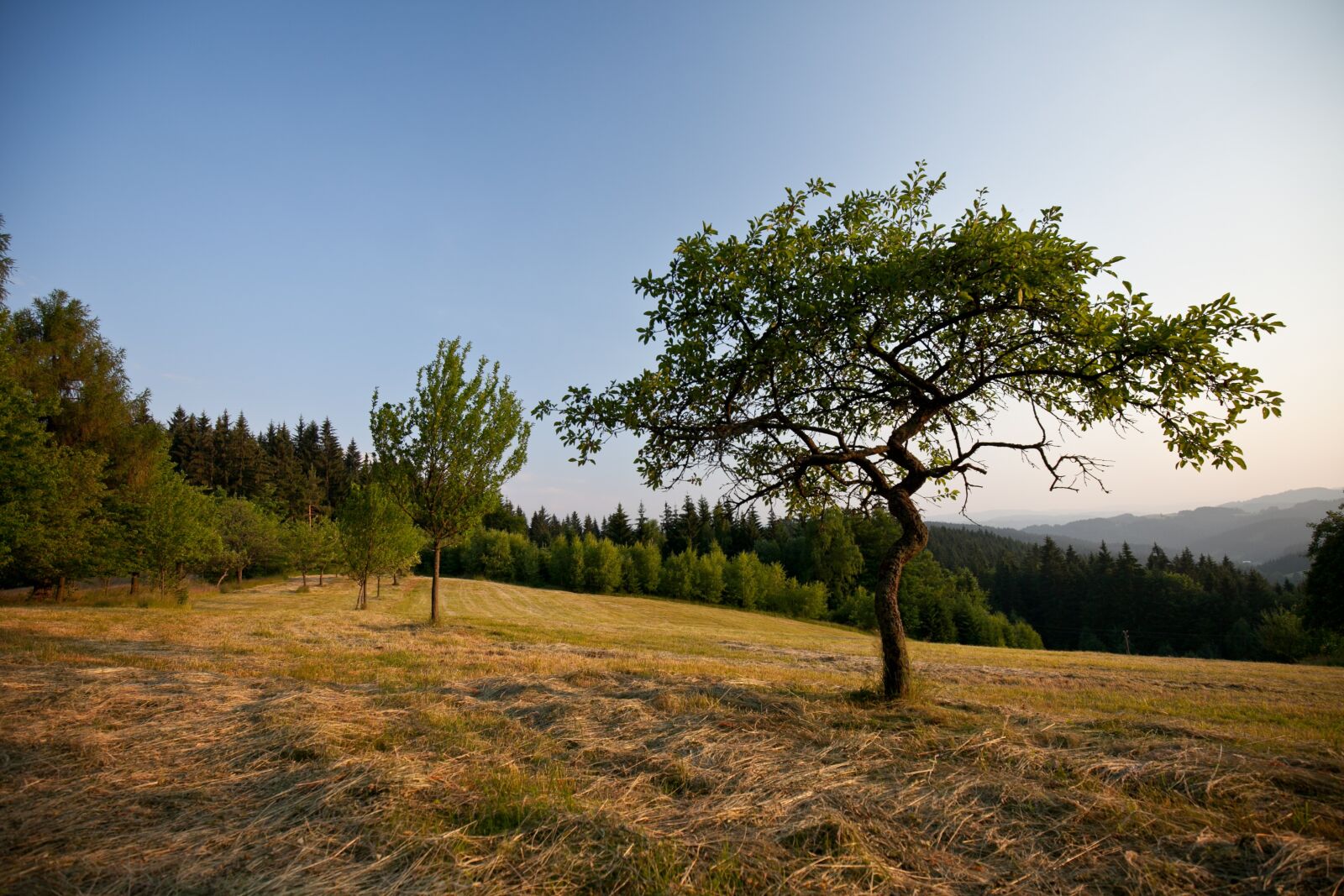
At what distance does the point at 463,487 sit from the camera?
19141 millimetres

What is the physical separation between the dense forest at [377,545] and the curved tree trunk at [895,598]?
911mm

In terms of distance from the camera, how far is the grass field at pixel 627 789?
285 cm

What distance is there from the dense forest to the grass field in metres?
2.93

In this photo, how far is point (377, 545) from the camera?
105ft

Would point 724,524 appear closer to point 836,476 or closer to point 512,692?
point 836,476

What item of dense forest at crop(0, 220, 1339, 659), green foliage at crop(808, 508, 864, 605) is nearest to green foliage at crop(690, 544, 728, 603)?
dense forest at crop(0, 220, 1339, 659)

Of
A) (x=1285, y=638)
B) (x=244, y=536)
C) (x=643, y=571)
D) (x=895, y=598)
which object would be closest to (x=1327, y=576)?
(x=1285, y=638)

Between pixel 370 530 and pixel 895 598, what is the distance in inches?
1266

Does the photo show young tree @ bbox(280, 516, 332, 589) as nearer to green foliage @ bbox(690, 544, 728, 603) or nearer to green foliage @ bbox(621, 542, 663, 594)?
green foliage @ bbox(621, 542, 663, 594)

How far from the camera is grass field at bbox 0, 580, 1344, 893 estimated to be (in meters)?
2.85

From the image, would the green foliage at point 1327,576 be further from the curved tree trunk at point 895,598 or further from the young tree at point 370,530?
the young tree at point 370,530

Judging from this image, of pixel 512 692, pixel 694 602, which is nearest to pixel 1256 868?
pixel 512 692

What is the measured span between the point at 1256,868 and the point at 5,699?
10.9 meters

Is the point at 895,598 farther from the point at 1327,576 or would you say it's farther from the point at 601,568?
the point at 601,568
